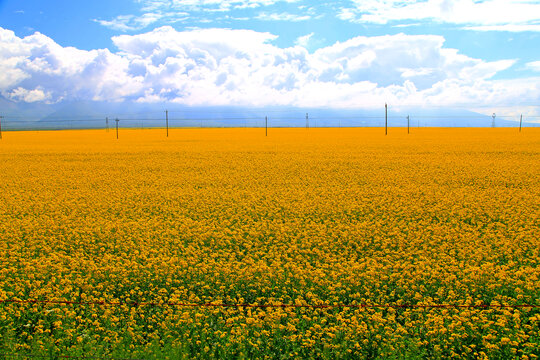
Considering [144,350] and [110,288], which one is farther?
[110,288]

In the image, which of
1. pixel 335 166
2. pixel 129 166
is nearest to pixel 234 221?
pixel 335 166

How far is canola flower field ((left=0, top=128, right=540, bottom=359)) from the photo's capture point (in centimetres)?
614

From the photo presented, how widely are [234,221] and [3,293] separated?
6.90 meters

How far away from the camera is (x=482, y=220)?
1338 cm

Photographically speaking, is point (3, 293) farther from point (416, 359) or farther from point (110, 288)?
point (416, 359)

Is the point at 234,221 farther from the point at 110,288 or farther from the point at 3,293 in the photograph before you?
the point at 3,293

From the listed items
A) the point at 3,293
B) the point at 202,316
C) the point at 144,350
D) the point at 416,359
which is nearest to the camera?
the point at 416,359

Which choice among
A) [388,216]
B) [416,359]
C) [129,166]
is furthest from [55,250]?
[129,166]

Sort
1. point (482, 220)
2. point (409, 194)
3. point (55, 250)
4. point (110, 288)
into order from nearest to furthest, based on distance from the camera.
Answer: point (110, 288), point (55, 250), point (482, 220), point (409, 194)

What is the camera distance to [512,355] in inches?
229

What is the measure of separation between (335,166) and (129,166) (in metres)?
13.6

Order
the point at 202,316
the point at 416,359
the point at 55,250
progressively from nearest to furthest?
the point at 416,359, the point at 202,316, the point at 55,250

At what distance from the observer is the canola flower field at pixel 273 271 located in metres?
6.14

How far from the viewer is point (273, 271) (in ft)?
28.2
